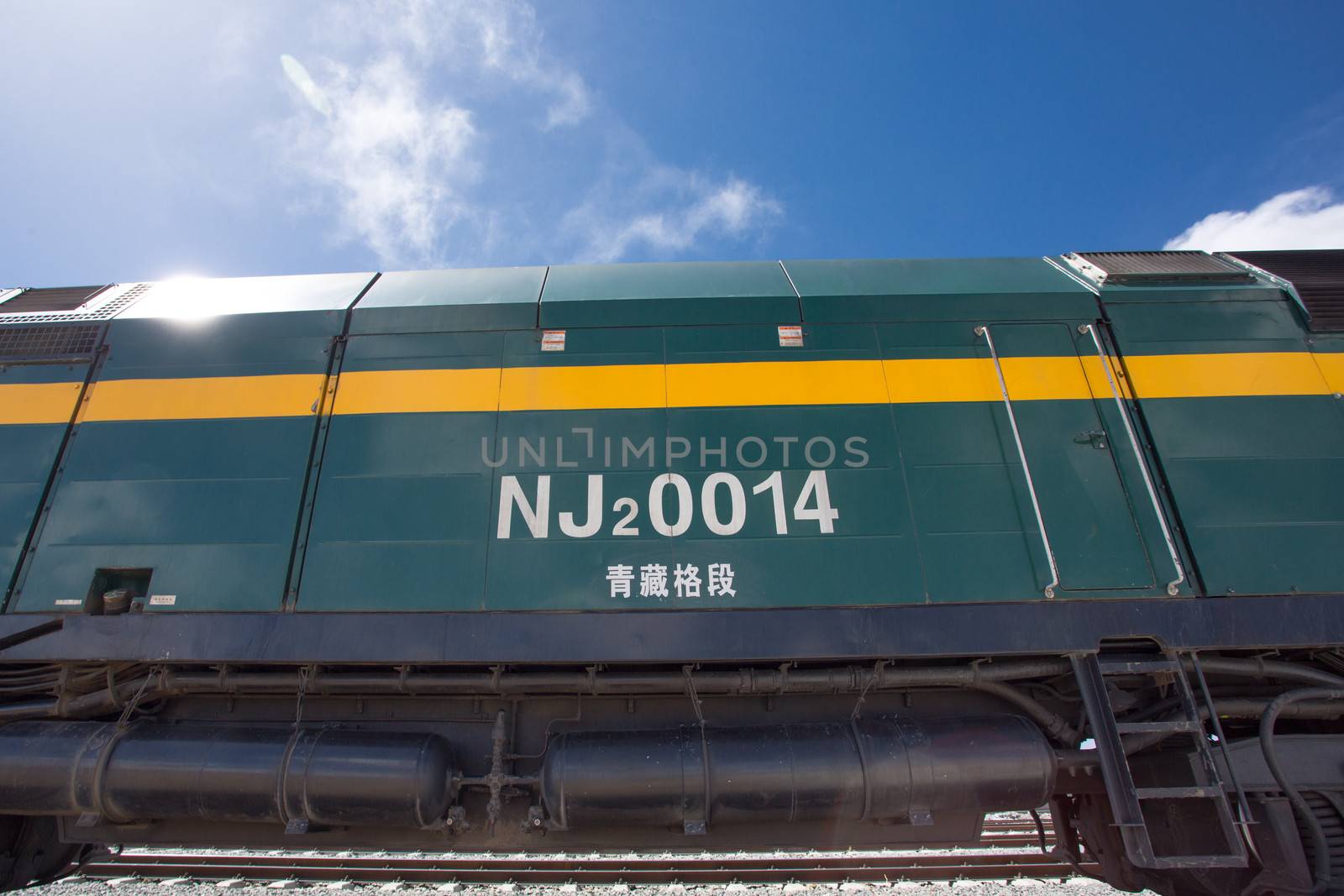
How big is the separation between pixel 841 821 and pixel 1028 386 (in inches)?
110

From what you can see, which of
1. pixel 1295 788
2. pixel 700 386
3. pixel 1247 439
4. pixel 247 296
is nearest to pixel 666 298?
pixel 700 386

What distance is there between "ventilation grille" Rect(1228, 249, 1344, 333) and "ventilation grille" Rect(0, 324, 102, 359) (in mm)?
8077

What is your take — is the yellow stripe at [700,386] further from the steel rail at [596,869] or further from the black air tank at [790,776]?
the steel rail at [596,869]

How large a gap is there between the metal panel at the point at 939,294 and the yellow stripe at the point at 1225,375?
532mm

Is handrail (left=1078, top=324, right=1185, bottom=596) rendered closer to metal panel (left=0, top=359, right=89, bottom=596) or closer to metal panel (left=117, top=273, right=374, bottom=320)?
metal panel (left=117, top=273, right=374, bottom=320)

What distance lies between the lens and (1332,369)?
12.4ft

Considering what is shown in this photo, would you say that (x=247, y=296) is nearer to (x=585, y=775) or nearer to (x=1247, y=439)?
(x=585, y=775)

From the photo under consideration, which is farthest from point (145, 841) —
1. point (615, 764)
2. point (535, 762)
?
point (615, 764)

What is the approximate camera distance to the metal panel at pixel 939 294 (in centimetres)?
397

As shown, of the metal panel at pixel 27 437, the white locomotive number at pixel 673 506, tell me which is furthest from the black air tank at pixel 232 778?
the white locomotive number at pixel 673 506

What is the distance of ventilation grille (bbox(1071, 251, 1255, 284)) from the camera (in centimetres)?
411

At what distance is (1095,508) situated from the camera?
3.49m

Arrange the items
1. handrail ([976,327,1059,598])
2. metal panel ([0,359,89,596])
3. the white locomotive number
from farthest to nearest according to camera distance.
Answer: metal panel ([0,359,89,596]), the white locomotive number, handrail ([976,327,1059,598])

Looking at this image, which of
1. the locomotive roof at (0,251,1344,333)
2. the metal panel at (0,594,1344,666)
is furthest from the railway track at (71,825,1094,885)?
the locomotive roof at (0,251,1344,333)
